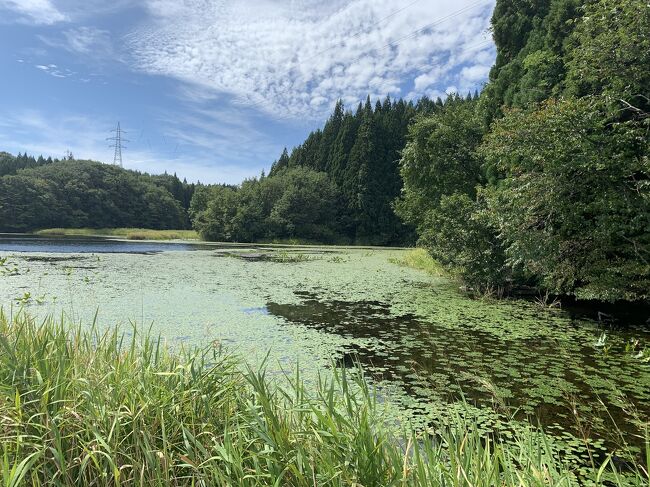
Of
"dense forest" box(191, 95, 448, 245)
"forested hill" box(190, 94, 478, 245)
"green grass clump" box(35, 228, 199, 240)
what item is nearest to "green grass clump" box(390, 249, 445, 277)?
"forested hill" box(190, 94, 478, 245)

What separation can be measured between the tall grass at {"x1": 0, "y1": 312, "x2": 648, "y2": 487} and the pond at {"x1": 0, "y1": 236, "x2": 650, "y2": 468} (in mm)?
414

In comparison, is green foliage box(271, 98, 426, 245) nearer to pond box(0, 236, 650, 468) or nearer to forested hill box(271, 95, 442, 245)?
forested hill box(271, 95, 442, 245)

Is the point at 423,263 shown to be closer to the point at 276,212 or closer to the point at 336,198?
the point at 276,212

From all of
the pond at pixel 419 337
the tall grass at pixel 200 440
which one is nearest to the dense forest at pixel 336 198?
the pond at pixel 419 337

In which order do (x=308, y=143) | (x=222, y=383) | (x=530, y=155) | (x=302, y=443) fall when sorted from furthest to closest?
1. (x=308, y=143)
2. (x=530, y=155)
3. (x=222, y=383)
4. (x=302, y=443)

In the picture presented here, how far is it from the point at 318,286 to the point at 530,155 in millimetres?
7957

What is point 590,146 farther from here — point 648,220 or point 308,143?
point 308,143

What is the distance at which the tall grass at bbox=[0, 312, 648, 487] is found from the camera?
212cm

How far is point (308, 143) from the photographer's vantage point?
7588 centimetres

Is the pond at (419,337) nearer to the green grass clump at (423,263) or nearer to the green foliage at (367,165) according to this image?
the green grass clump at (423,263)

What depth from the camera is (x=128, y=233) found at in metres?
61.5

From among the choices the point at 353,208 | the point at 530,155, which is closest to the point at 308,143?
the point at 353,208

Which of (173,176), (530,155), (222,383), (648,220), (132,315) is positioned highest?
(173,176)

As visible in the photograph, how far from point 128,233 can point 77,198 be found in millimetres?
17564
